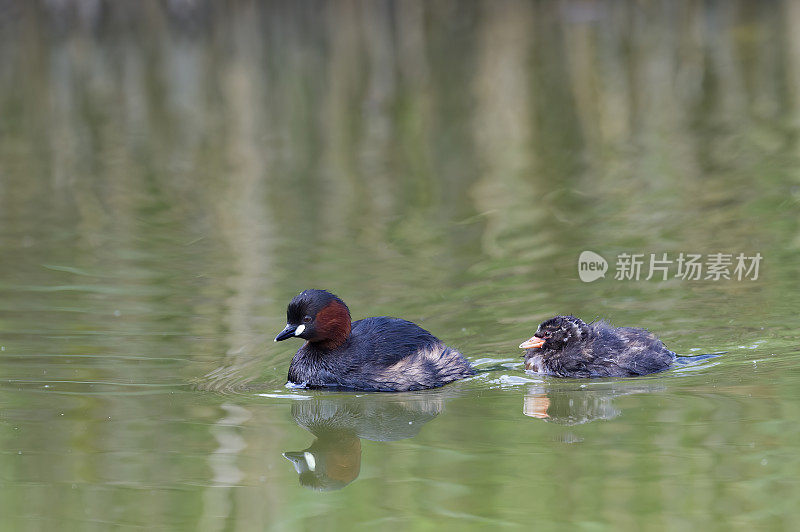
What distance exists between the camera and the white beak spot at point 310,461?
20.2ft

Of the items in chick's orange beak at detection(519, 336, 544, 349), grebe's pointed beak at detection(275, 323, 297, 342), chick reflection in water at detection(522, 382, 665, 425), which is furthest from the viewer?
chick's orange beak at detection(519, 336, 544, 349)

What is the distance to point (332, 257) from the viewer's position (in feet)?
36.0

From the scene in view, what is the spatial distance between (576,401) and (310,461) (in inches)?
72.2

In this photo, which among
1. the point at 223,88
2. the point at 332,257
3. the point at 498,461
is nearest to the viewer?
the point at 498,461

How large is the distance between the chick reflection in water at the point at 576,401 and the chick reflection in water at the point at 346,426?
555 mm

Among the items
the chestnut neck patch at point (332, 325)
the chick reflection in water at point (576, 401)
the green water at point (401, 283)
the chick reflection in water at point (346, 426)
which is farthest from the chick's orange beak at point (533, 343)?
the chestnut neck patch at point (332, 325)

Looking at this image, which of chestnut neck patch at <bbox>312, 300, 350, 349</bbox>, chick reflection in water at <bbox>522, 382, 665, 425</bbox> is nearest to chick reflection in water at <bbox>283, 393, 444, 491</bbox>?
chestnut neck patch at <bbox>312, 300, 350, 349</bbox>

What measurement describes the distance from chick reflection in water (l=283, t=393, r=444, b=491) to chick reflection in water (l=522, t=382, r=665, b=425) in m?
0.56

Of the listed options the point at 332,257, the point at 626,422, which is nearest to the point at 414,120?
the point at 332,257

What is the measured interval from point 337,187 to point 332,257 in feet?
11.4

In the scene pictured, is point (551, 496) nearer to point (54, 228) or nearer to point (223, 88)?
point (54, 228)

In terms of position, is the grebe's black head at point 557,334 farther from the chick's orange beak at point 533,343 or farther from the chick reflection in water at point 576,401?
the chick reflection in water at point 576,401

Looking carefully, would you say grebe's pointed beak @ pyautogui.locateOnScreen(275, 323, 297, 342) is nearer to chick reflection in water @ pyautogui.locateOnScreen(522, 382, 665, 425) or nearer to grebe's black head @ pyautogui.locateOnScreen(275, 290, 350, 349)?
grebe's black head @ pyautogui.locateOnScreen(275, 290, 350, 349)

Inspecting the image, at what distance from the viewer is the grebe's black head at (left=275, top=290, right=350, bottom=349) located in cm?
795
